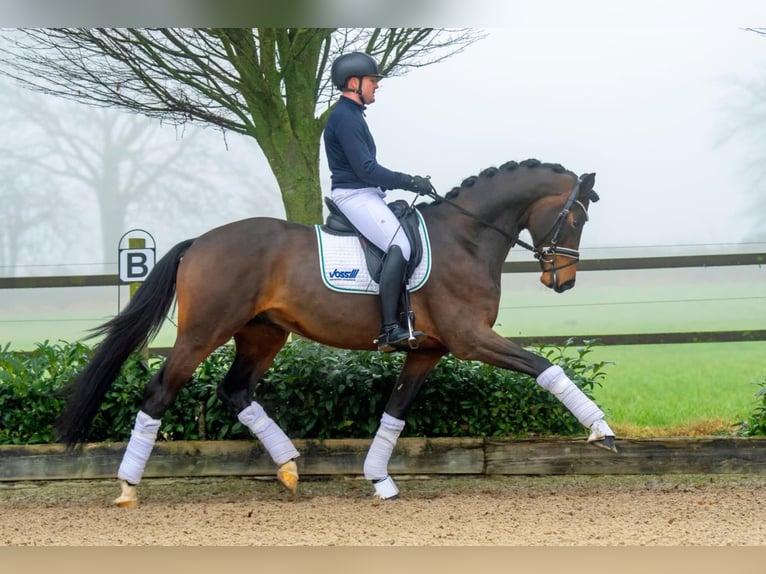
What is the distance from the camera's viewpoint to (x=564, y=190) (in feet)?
18.4

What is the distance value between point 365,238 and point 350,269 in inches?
8.0

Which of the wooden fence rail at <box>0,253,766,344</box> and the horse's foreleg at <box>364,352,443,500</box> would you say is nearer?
the horse's foreleg at <box>364,352,443,500</box>

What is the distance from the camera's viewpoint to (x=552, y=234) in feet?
18.3

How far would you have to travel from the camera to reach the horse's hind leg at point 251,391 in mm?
5656

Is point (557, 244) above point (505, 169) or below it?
below

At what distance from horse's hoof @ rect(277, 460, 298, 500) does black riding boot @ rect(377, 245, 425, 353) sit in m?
0.99

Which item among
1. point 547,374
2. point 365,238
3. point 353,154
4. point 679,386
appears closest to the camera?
point 547,374

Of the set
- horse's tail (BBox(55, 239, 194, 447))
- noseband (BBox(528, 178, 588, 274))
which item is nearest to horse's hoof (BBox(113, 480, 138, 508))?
horse's tail (BBox(55, 239, 194, 447))

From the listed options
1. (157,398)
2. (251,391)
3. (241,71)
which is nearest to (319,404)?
(251,391)

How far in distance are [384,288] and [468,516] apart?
1.32 meters

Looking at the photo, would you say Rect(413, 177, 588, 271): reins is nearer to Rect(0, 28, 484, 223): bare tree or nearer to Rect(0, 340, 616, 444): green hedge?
Rect(0, 340, 616, 444): green hedge

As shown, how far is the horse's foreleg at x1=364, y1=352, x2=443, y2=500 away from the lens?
224 inches

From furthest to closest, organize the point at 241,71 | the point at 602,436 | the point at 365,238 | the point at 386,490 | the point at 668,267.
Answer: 1. the point at 668,267
2. the point at 241,71
3. the point at 386,490
4. the point at 365,238
5. the point at 602,436

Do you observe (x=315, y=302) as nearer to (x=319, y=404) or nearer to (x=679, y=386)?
(x=319, y=404)
